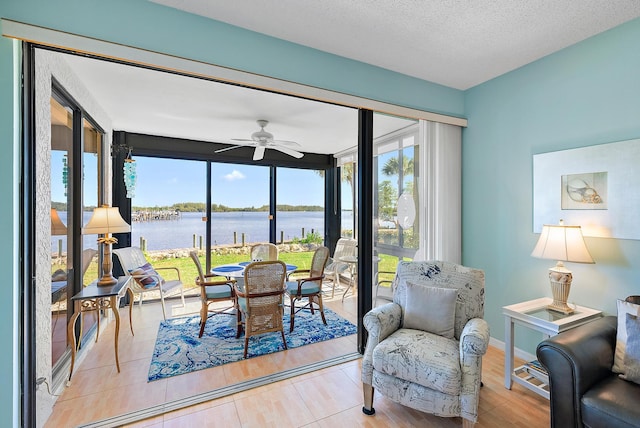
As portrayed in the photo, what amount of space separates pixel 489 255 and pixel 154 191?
4881 mm

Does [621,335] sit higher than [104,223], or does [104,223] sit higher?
[104,223]

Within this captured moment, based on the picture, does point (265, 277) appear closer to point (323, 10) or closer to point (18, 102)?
point (18, 102)

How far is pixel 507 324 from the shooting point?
233 centimetres

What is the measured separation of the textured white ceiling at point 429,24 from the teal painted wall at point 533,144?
7.6 inches

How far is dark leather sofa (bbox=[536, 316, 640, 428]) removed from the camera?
142cm

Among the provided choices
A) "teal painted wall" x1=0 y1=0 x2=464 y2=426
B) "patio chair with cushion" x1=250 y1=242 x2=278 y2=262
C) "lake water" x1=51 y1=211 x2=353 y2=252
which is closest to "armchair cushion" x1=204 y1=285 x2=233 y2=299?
"patio chair with cushion" x1=250 y1=242 x2=278 y2=262

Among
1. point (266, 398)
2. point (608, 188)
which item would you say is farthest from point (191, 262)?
point (608, 188)

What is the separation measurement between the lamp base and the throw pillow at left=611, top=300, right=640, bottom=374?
49 centimetres

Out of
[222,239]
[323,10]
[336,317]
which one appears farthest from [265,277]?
[222,239]

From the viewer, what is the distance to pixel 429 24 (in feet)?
7.11

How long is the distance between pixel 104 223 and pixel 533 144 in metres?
4.08

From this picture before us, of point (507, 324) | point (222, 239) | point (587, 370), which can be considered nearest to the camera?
point (587, 370)

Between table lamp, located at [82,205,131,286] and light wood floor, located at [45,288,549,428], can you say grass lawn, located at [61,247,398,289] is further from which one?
light wood floor, located at [45,288,549,428]
